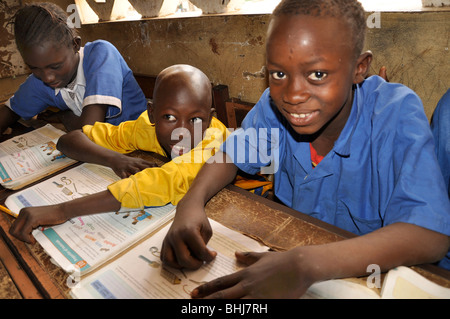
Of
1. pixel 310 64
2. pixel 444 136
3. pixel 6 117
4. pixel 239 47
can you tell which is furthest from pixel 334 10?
pixel 6 117

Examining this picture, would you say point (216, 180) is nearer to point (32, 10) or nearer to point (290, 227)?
point (290, 227)

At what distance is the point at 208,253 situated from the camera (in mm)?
605

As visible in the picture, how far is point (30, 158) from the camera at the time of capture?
1.15 meters

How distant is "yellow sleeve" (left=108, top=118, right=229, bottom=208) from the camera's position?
795 millimetres

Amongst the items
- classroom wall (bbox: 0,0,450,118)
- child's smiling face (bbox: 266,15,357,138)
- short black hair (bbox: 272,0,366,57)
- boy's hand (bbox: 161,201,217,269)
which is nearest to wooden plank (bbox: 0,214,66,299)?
boy's hand (bbox: 161,201,217,269)

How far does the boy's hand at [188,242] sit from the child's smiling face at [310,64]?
349 mm

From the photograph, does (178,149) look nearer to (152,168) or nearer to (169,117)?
(169,117)

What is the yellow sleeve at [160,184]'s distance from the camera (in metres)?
0.80

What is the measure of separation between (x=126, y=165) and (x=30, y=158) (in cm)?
47

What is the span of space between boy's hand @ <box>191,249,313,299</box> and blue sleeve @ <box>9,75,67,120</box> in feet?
4.74

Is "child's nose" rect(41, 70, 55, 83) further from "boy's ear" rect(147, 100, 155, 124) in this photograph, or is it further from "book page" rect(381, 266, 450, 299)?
"book page" rect(381, 266, 450, 299)

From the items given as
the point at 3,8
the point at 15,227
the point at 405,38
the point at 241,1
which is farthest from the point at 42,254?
the point at 3,8

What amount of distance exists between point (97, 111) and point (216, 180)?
0.78m

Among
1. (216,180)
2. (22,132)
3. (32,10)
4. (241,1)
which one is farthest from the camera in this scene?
(241,1)
